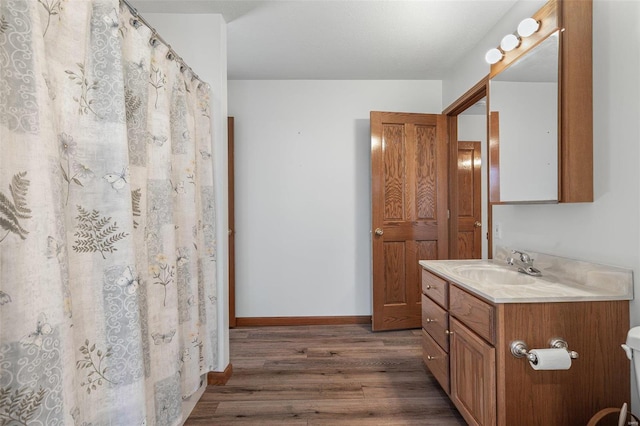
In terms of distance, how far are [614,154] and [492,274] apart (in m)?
0.85

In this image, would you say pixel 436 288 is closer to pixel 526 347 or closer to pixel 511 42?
pixel 526 347

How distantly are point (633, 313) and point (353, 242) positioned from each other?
2156 mm

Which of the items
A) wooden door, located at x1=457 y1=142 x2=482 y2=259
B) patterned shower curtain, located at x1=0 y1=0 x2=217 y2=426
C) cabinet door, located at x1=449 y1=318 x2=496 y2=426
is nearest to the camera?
patterned shower curtain, located at x1=0 y1=0 x2=217 y2=426

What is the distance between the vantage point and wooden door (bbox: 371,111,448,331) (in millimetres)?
2984

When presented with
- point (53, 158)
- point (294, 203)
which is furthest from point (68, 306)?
point (294, 203)

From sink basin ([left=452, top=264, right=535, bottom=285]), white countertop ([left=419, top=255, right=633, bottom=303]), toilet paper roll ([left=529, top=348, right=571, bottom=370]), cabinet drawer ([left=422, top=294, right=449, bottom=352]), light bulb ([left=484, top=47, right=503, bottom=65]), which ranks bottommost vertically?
cabinet drawer ([left=422, top=294, right=449, bottom=352])

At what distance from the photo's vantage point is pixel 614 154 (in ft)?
4.51

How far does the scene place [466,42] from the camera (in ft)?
8.25

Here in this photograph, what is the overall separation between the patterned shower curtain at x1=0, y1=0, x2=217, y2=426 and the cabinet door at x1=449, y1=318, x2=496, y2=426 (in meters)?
1.37

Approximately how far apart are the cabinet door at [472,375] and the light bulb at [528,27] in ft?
5.22

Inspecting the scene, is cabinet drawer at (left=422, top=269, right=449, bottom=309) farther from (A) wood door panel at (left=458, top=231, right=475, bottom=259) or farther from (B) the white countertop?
(A) wood door panel at (left=458, top=231, right=475, bottom=259)

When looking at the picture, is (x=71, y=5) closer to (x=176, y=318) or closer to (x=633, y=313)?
(x=176, y=318)

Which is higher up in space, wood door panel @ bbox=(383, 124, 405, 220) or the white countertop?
wood door panel @ bbox=(383, 124, 405, 220)

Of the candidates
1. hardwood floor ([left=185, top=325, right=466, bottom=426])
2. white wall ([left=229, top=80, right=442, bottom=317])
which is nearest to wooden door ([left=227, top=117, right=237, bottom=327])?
white wall ([left=229, top=80, right=442, bottom=317])
